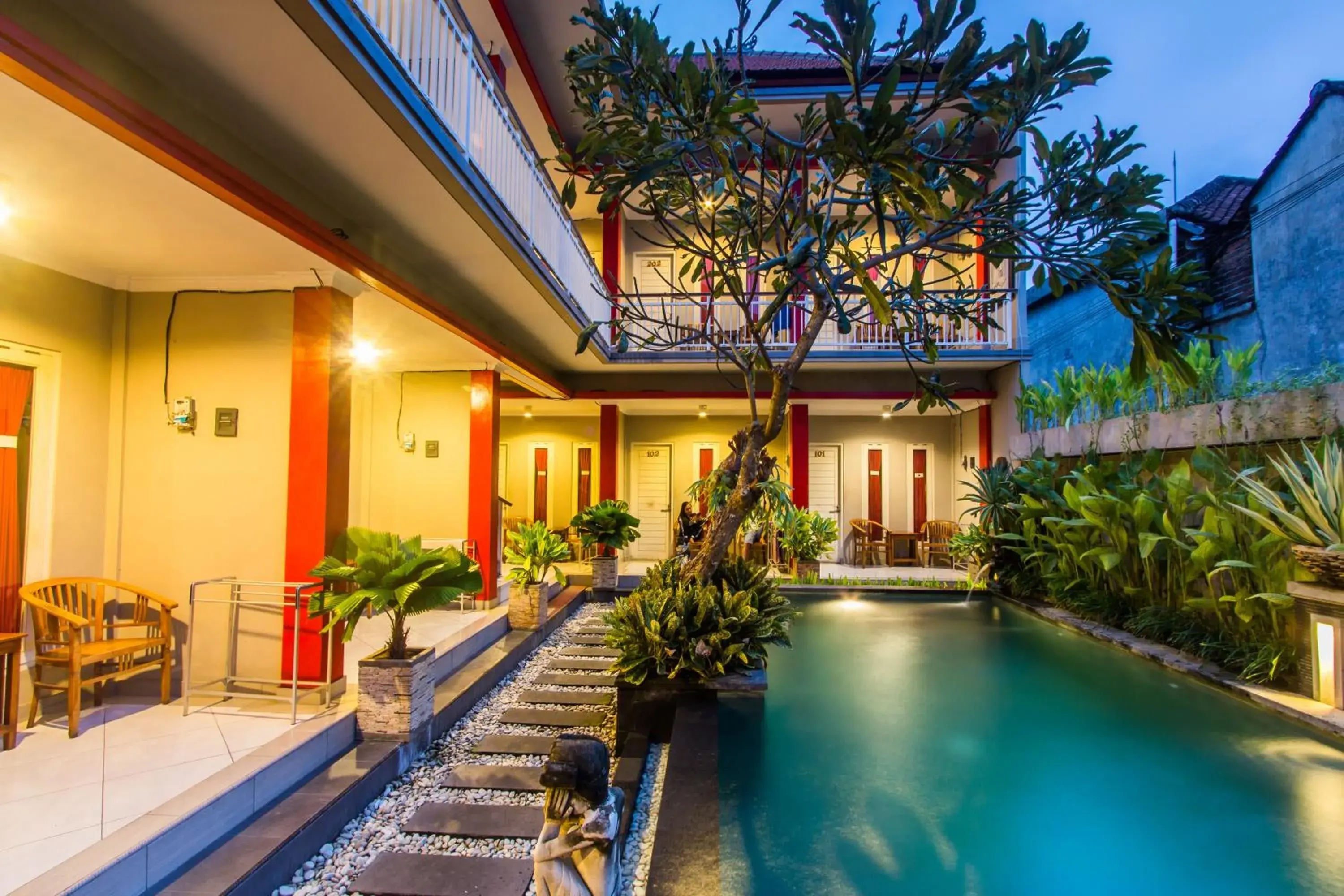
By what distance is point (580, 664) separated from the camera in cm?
548

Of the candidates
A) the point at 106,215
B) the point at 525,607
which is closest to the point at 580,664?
the point at 525,607

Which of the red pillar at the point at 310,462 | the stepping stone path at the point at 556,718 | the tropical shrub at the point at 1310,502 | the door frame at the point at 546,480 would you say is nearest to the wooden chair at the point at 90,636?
the red pillar at the point at 310,462

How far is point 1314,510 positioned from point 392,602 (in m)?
5.64

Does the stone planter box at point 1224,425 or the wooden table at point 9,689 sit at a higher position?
the stone planter box at point 1224,425

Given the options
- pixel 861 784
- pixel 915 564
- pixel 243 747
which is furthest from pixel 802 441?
pixel 243 747

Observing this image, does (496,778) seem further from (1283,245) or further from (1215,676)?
(1283,245)

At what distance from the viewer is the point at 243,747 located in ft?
10.2

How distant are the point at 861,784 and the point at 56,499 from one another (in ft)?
15.5

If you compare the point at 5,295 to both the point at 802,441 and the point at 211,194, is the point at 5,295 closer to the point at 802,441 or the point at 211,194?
the point at 211,194

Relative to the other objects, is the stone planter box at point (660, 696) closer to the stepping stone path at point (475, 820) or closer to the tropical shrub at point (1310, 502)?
the stepping stone path at point (475, 820)

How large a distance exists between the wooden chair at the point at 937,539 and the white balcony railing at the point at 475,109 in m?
7.33

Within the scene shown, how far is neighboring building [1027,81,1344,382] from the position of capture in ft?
22.5

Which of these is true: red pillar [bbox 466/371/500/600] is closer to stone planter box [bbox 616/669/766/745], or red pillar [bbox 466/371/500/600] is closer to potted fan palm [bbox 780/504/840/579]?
stone planter box [bbox 616/669/766/745]

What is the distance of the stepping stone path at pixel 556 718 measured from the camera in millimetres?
4156
